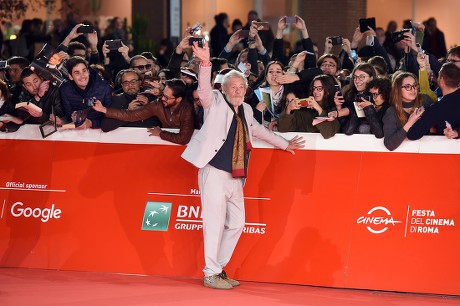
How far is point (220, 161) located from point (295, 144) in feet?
3.05

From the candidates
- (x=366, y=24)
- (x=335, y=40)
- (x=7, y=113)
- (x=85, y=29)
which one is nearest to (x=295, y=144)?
(x=335, y=40)

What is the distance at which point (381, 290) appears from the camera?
9.82 metres

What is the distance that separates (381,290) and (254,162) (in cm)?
178

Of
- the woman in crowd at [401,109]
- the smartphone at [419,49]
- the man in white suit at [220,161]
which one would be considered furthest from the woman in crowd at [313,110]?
the smartphone at [419,49]

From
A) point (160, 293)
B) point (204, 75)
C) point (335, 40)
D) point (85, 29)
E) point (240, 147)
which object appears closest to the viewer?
point (204, 75)

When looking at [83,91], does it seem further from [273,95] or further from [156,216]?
[273,95]

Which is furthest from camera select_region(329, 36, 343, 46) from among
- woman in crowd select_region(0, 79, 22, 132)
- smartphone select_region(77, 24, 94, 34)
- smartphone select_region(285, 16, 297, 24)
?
woman in crowd select_region(0, 79, 22, 132)

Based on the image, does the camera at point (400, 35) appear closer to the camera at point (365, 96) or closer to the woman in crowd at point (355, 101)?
the woman in crowd at point (355, 101)

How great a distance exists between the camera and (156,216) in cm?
1043

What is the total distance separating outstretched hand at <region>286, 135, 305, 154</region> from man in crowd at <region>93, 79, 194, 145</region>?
1001 millimetres

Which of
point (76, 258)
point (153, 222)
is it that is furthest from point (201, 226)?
point (76, 258)

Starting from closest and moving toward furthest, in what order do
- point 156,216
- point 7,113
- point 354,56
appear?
point 156,216 < point 7,113 < point 354,56

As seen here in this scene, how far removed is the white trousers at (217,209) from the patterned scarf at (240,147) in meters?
0.12

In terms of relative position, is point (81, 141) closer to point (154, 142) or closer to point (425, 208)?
point (154, 142)
